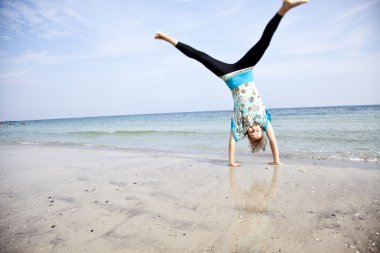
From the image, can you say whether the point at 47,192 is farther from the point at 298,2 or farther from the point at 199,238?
the point at 298,2

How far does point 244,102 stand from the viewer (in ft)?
15.7

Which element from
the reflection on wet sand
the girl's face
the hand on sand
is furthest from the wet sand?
the hand on sand

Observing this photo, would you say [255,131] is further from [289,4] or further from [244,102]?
[289,4]

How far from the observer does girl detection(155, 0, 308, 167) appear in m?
4.22

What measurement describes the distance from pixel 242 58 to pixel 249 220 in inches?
110

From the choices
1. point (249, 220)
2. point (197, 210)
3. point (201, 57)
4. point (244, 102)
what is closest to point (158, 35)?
point (201, 57)

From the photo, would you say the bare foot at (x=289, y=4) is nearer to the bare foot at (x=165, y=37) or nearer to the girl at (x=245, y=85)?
the girl at (x=245, y=85)

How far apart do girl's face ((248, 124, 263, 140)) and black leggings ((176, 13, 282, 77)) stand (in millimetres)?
1176

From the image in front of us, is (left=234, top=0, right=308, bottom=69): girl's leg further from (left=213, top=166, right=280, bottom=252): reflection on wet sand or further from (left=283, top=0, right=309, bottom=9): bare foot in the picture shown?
(left=213, top=166, right=280, bottom=252): reflection on wet sand

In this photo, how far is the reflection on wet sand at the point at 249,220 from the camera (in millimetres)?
2297

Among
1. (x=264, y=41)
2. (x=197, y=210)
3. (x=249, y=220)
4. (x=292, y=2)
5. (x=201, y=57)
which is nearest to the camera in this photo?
(x=249, y=220)

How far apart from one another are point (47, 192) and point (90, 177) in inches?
37.4

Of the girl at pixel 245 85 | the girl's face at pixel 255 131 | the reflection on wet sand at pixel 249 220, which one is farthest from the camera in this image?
the girl's face at pixel 255 131

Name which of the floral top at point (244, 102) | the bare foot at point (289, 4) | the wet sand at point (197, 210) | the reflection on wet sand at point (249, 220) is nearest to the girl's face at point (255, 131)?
the floral top at point (244, 102)
